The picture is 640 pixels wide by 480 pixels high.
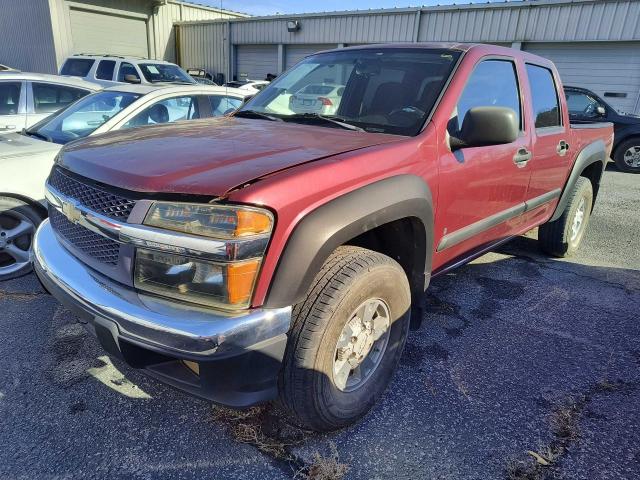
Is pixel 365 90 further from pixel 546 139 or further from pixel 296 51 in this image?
pixel 296 51

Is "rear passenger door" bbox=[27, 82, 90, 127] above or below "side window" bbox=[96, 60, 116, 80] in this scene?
below

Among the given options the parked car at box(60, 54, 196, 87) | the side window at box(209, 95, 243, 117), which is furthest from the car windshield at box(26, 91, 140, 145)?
the parked car at box(60, 54, 196, 87)

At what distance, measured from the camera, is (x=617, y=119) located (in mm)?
10250

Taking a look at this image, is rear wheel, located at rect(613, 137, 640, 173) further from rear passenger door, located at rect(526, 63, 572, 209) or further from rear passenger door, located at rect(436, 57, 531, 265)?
rear passenger door, located at rect(436, 57, 531, 265)

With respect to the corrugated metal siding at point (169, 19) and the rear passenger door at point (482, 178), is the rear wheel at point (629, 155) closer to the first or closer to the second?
the rear passenger door at point (482, 178)

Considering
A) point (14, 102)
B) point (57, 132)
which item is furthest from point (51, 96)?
point (57, 132)

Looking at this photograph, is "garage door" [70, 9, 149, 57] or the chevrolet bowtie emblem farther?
"garage door" [70, 9, 149, 57]

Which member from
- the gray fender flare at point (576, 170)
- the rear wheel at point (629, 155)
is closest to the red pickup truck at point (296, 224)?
the gray fender flare at point (576, 170)

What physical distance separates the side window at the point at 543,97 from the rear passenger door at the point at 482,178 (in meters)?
0.31

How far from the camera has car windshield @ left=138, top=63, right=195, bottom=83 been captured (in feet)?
36.6

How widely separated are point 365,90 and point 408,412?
6.28 ft

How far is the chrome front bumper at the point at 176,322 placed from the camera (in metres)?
1.67

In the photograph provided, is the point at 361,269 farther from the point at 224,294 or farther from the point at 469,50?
the point at 469,50

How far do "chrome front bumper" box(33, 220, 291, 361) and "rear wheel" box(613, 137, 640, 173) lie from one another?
11.1 m
